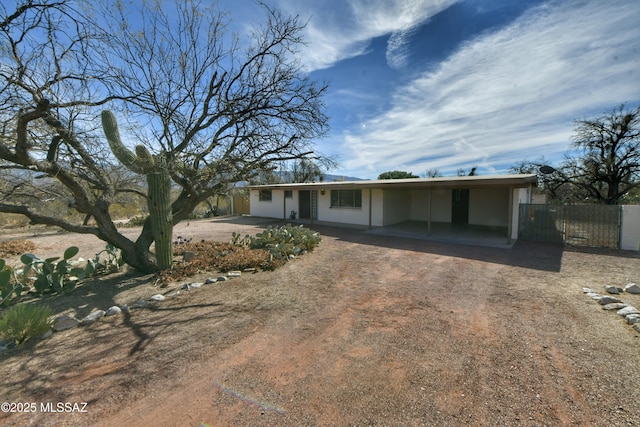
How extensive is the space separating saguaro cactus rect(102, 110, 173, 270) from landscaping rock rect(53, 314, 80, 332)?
214cm

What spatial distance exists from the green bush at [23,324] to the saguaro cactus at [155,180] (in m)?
2.40

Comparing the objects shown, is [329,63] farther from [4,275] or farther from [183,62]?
[4,275]

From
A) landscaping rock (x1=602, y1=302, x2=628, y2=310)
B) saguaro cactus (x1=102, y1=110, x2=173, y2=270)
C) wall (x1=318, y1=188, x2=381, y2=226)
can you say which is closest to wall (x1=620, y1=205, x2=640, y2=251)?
landscaping rock (x1=602, y1=302, x2=628, y2=310)

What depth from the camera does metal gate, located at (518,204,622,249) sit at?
8.30m

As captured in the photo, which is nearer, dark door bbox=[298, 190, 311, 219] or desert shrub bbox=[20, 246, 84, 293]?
desert shrub bbox=[20, 246, 84, 293]

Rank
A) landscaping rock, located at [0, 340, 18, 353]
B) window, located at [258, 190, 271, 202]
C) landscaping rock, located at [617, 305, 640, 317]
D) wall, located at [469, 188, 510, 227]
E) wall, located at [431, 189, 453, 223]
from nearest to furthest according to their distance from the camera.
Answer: landscaping rock, located at [0, 340, 18, 353] < landscaping rock, located at [617, 305, 640, 317] < wall, located at [469, 188, 510, 227] < wall, located at [431, 189, 453, 223] < window, located at [258, 190, 271, 202]

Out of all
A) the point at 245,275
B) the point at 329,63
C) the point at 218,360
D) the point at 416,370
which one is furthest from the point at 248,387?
the point at 329,63

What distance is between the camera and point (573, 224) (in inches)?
360

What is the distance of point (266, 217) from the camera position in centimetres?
1802

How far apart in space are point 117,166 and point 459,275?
7.09 meters

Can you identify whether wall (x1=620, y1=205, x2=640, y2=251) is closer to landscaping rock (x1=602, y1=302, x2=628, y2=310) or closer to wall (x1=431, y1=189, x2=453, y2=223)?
landscaping rock (x1=602, y1=302, x2=628, y2=310)

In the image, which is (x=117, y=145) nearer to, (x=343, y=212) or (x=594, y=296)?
(x=594, y=296)

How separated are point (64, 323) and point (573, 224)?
1340 cm

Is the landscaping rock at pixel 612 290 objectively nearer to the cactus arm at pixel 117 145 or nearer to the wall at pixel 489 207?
the cactus arm at pixel 117 145
